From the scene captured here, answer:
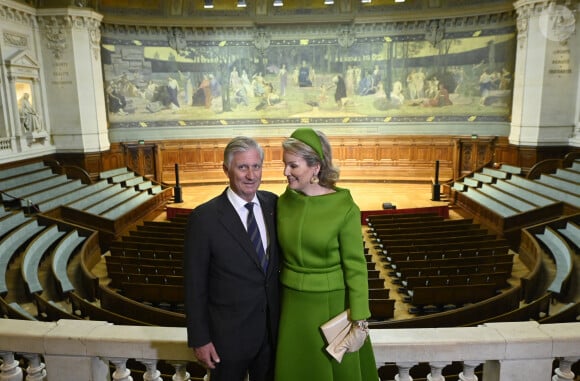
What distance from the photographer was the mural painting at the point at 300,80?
18.7m

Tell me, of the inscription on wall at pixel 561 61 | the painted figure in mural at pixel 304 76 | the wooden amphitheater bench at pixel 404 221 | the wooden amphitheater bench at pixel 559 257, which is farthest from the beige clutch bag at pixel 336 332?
the painted figure in mural at pixel 304 76

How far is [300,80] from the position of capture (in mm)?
20297

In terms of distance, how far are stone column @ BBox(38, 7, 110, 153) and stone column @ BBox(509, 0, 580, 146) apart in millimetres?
16053

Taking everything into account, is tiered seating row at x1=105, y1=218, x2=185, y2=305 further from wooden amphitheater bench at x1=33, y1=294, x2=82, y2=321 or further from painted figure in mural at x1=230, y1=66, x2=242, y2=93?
painted figure in mural at x1=230, y1=66, x2=242, y2=93

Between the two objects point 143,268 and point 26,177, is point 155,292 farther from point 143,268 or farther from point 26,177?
point 26,177

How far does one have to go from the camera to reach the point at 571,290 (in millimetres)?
7891

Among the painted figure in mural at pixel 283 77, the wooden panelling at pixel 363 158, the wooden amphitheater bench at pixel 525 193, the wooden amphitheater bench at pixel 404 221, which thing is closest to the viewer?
the wooden amphitheater bench at pixel 404 221

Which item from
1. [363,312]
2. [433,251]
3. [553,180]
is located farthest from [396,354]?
[553,180]

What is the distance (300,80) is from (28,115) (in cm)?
1136

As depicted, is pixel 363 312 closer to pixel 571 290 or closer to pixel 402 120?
pixel 571 290

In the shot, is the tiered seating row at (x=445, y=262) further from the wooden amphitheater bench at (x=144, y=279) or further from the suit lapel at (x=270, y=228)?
the suit lapel at (x=270, y=228)

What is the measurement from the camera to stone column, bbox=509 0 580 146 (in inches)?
577

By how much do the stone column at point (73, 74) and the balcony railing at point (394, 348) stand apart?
15593 mm

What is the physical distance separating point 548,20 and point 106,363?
17176 millimetres
